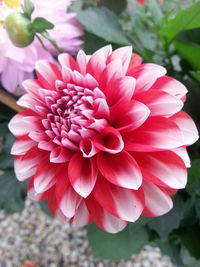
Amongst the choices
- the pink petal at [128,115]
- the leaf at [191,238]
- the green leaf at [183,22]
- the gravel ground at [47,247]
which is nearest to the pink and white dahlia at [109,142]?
the pink petal at [128,115]

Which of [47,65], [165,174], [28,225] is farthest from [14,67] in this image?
[28,225]

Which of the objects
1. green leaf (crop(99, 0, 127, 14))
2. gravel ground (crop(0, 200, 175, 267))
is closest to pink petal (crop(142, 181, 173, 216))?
green leaf (crop(99, 0, 127, 14))

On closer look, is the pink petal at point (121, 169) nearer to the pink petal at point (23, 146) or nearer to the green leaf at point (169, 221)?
the pink petal at point (23, 146)

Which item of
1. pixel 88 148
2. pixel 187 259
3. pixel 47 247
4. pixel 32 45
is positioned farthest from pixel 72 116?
pixel 47 247

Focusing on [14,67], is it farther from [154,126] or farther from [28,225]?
[28,225]

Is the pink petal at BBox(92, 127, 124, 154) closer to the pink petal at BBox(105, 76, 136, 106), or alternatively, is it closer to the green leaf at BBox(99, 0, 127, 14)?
the pink petal at BBox(105, 76, 136, 106)
